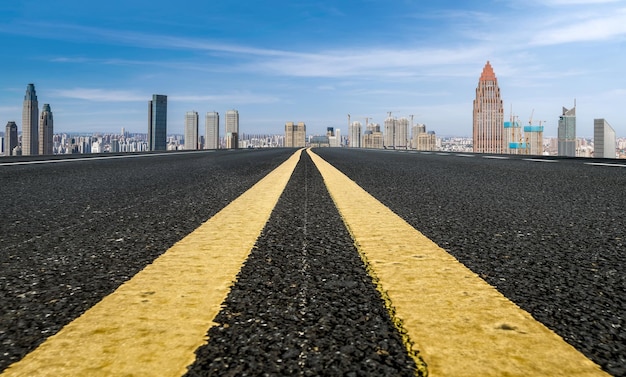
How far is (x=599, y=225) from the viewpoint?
7.66ft

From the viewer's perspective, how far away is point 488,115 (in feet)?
606

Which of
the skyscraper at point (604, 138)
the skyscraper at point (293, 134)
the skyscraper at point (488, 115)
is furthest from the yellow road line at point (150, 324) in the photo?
the skyscraper at point (488, 115)

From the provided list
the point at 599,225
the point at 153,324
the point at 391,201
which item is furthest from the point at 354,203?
the point at 153,324

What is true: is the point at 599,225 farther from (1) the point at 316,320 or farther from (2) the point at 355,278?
(1) the point at 316,320

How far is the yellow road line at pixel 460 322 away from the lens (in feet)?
2.59

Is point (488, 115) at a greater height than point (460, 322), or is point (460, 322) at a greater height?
point (488, 115)

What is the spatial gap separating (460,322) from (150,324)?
0.69 meters

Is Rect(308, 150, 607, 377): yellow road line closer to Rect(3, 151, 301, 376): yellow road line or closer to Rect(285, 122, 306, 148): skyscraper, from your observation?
Rect(3, 151, 301, 376): yellow road line

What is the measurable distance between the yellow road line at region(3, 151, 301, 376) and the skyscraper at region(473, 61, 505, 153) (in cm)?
18964

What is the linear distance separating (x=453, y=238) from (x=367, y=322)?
43.7 inches

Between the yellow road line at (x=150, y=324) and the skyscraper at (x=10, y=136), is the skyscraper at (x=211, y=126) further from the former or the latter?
the yellow road line at (x=150, y=324)

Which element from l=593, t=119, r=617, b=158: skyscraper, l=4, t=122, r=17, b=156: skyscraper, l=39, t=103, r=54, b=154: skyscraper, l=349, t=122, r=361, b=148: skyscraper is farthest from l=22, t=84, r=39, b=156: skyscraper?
l=593, t=119, r=617, b=158: skyscraper

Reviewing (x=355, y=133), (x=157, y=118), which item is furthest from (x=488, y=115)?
(x=157, y=118)

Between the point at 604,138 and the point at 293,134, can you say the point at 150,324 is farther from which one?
the point at 293,134
